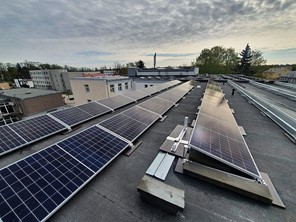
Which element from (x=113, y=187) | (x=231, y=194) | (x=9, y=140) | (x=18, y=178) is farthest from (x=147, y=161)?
(x=9, y=140)

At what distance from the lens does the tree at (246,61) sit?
206 feet

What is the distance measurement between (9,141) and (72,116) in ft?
9.27

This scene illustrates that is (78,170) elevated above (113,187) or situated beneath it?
elevated above

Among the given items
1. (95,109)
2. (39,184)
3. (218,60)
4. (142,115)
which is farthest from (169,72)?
(39,184)

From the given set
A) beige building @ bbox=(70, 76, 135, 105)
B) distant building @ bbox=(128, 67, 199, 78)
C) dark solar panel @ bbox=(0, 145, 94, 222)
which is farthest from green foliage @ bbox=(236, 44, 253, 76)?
dark solar panel @ bbox=(0, 145, 94, 222)

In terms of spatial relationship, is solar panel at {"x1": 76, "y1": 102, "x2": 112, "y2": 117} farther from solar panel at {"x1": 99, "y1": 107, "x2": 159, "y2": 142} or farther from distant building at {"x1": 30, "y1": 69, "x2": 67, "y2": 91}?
distant building at {"x1": 30, "y1": 69, "x2": 67, "y2": 91}

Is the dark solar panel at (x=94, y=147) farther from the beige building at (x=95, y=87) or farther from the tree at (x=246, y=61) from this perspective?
the tree at (x=246, y=61)

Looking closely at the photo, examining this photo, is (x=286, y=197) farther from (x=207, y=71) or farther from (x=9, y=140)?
(x=207, y=71)

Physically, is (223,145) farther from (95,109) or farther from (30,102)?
(30,102)

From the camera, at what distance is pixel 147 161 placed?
14.4 ft

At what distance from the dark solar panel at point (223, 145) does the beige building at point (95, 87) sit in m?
25.6

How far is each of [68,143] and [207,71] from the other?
7451 centimetres

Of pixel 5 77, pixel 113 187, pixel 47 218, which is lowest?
pixel 5 77

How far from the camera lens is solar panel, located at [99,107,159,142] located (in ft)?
18.1
